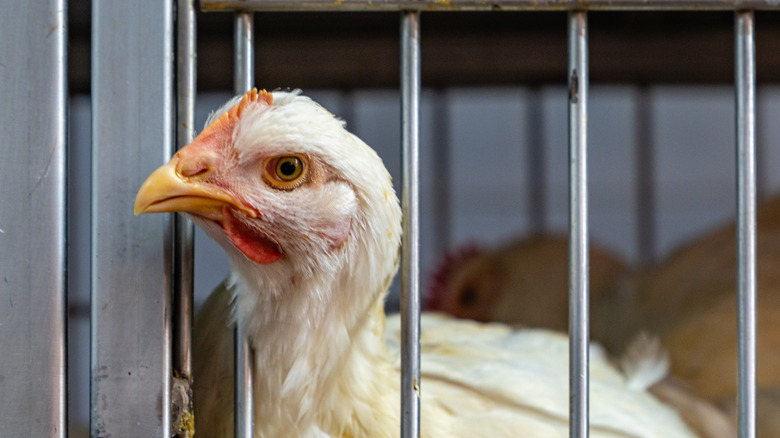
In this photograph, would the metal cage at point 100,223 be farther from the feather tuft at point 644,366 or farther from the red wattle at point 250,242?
the feather tuft at point 644,366

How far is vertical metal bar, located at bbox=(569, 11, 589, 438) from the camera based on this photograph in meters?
0.83

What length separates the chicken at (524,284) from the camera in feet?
9.86

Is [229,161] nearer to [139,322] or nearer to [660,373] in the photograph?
[139,322]

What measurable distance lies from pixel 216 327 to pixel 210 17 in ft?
7.08

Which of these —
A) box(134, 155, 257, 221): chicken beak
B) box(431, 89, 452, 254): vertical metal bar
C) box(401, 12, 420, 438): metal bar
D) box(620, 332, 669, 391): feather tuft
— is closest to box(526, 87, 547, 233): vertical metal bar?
box(431, 89, 452, 254): vertical metal bar

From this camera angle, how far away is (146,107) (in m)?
0.78

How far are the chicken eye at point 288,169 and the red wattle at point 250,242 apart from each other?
3.1 inches

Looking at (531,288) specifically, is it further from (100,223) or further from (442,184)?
(100,223)

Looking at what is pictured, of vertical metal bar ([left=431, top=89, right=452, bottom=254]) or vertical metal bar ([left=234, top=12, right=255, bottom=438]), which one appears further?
vertical metal bar ([left=431, top=89, right=452, bottom=254])

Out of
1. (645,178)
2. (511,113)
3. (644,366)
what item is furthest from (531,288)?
(511,113)

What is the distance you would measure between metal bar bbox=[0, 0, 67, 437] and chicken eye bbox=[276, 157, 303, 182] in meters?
0.27


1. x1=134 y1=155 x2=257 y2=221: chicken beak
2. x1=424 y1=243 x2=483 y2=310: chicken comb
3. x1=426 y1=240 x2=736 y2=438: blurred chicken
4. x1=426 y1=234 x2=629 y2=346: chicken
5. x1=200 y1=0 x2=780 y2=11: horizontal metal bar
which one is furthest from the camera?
x1=424 y1=243 x2=483 y2=310: chicken comb

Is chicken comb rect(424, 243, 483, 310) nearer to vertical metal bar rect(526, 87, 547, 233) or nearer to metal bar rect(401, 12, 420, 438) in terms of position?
vertical metal bar rect(526, 87, 547, 233)

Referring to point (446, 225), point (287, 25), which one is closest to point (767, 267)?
point (287, 25)
